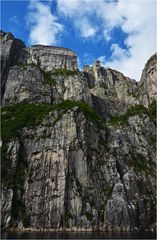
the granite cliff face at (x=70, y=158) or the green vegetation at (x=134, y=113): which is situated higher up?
the green vegetation at (x=134, y=113)

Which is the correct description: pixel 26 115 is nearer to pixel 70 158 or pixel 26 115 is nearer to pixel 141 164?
pixel 70 158

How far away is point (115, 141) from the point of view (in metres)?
99.4

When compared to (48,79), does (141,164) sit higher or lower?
lower

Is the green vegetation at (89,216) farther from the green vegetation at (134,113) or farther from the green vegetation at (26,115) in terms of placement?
the green vegetation at (134,113)

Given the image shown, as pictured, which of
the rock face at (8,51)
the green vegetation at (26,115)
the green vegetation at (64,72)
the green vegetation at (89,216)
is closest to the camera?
the green vegetation at (89,216)

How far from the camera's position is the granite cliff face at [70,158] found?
77000 millimetres

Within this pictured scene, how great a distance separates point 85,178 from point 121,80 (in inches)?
2850

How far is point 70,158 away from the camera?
86.5m

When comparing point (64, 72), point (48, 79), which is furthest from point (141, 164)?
point (64, 72)

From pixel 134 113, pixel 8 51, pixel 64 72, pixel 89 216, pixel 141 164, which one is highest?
pixel 8 51

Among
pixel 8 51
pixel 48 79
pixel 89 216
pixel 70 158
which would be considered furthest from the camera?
pixel 48 79

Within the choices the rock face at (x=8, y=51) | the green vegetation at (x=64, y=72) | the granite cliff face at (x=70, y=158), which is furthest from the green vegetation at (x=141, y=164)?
the rock face at (x=8, y=51)

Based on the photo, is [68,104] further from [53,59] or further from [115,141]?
[53,59]

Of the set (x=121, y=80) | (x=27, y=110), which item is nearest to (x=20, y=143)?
(x=27, y=110)
